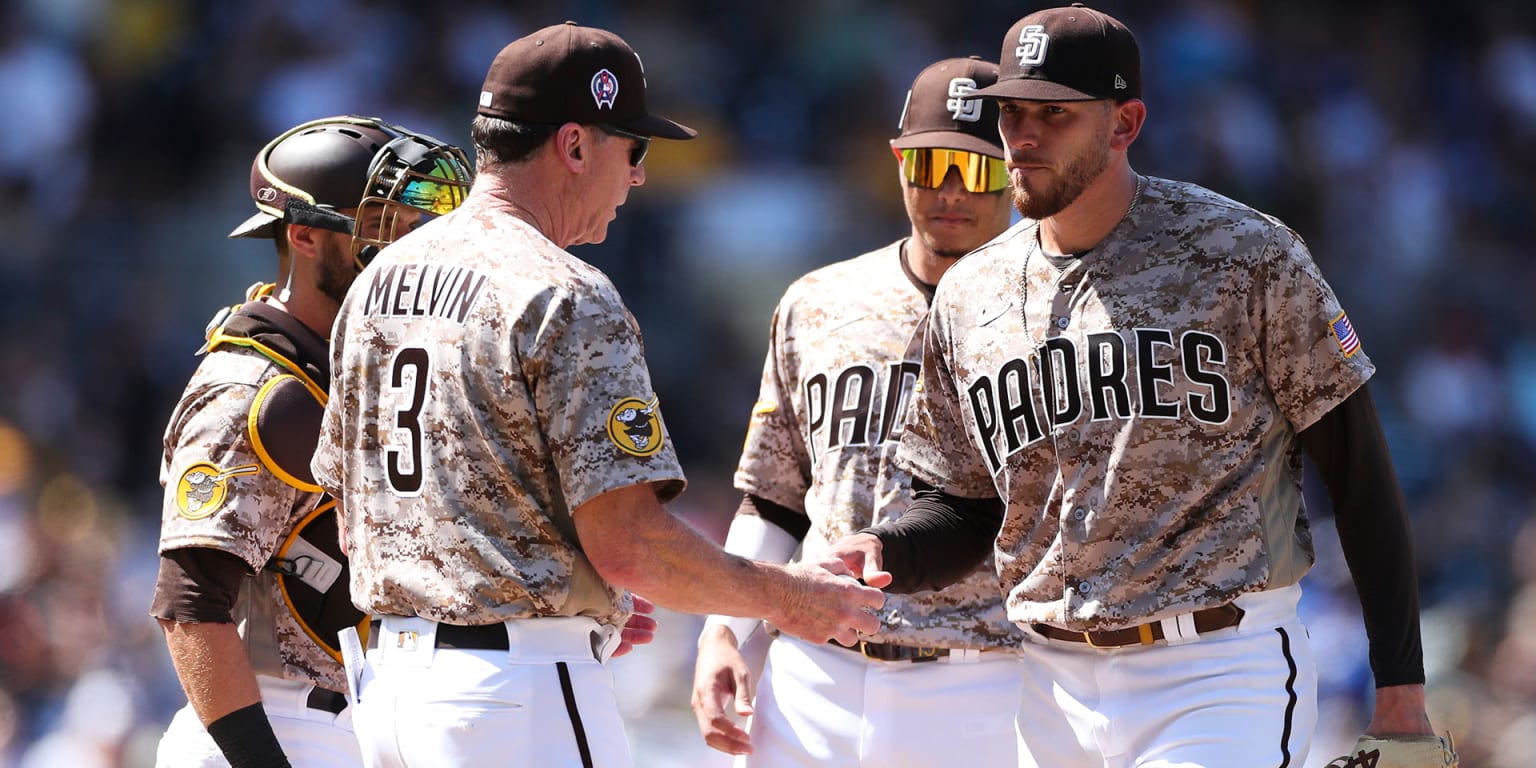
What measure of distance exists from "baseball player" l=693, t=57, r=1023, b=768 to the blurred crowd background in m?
3.34

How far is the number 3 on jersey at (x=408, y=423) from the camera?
11.7 feet

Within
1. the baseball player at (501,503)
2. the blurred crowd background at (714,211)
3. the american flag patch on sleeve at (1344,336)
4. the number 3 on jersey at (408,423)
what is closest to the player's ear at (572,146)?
the baseball player at (501,503)

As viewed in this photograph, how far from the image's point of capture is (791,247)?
11.6 metres

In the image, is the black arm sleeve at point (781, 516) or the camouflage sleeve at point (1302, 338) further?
the black arm sleeve at point (781, 516)

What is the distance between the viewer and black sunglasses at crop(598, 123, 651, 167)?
3.85 meters

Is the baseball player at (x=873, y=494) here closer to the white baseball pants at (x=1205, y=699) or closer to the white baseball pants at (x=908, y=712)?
the white baseball pants at (x=908, y=712)

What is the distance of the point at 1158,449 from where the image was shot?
382 centimetres

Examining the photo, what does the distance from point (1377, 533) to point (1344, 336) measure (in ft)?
1.39

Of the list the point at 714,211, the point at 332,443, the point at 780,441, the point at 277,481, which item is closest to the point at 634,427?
the point at 332,443

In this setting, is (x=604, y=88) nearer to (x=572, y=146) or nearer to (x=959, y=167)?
(x=572, y=146)

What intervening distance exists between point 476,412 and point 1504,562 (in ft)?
23.2

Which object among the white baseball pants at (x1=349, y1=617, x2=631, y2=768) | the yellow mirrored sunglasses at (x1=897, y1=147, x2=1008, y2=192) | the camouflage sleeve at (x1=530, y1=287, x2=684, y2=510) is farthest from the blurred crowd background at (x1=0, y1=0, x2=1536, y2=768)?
the camouflage sleeve at (x1=530, y1=287, x2=684, y2=510)

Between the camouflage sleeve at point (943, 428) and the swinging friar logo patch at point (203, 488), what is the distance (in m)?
1.57

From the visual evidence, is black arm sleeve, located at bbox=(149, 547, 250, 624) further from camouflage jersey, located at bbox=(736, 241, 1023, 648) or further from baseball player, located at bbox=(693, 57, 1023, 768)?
camouflage jersey, located at bbox=(736, 241, 1023, 648)
